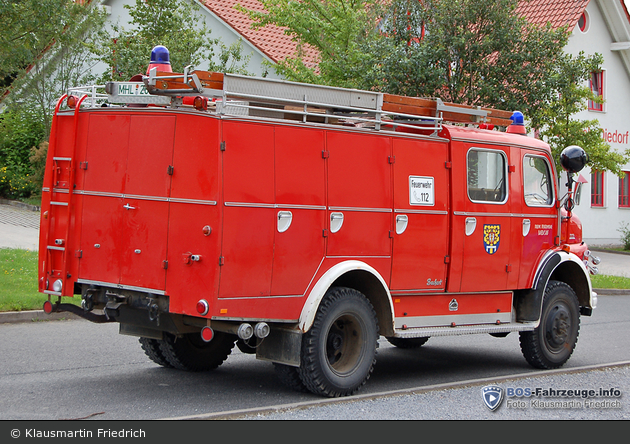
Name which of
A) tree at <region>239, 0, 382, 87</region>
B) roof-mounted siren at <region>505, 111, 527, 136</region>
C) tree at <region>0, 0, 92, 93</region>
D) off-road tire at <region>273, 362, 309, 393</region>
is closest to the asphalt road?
off-road tire at <region>273, 362, 309, 393</region>

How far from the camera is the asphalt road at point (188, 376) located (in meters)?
6.52

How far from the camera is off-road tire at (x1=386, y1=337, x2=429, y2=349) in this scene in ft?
33.0

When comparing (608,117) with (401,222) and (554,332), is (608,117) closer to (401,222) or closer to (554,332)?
(554,332)

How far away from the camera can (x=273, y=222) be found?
664cm

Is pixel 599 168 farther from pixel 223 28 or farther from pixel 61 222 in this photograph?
pixel 61 222

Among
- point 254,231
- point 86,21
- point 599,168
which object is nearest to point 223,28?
point 86,21

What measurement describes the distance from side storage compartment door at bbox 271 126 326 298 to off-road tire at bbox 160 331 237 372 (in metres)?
1.55

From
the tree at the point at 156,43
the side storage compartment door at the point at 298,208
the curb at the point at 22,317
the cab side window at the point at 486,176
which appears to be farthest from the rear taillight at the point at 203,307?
the tree at the point at 156,43

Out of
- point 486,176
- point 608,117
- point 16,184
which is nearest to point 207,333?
point 486,176

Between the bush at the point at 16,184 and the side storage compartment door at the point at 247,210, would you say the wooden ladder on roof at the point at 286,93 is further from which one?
the bush at the point at 16,184

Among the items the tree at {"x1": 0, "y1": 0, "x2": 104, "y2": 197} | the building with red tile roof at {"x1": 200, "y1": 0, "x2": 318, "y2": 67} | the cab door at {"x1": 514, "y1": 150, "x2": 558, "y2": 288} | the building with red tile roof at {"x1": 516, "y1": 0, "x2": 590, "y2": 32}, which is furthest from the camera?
the building with red tile roof at {"x1": 516, "y1": 0, "x2": 590, "y2": 32}

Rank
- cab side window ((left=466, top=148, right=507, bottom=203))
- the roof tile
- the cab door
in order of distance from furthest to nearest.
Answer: the roof tile
the cab door
cab side window ((left=466, top=148, right=507, bottom=203))

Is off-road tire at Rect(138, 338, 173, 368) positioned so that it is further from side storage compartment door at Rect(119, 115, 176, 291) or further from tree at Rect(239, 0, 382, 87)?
tree at Rect(239, 0, 382, 87)

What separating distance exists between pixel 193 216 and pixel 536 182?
15.6 ft
